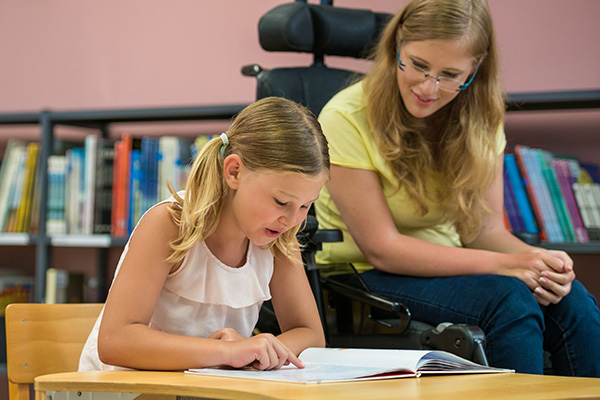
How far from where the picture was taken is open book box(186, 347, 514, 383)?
2.83ft

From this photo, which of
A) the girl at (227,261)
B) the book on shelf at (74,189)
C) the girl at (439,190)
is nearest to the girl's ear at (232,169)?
the girl at (227,261)

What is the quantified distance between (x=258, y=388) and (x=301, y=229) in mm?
609

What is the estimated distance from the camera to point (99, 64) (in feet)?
9.59

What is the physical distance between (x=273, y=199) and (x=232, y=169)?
0.10m

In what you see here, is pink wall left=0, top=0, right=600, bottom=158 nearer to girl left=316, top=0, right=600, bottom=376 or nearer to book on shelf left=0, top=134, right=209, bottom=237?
book on shelf left=0, top=134, right=209, bottom=237

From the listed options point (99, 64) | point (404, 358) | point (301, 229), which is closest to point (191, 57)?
point (99, 64)

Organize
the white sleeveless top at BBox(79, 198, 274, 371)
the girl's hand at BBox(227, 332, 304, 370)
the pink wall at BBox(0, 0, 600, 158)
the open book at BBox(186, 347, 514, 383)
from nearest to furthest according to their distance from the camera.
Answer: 1. the open book at BBox(186, 347, 514, 383)
2. the girl's hand at BBox(227, 332, 304, 370)
3. the white sleeveless top at BBox(79, 198, 274, 371)
4. the pink wall at BBox(0, 0, 600, 158)

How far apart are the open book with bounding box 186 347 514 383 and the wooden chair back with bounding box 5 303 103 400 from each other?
0.38 metres

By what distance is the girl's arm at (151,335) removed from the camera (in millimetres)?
1003

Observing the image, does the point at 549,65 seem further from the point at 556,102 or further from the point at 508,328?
the point at 508,328

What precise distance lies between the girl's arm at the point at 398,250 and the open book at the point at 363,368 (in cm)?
47

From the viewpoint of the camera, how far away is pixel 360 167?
1.57m

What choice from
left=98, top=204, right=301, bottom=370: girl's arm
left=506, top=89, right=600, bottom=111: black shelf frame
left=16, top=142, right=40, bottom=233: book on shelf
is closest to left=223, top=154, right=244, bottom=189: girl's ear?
left=98, top=204, right=301, bottom=370: girl's arm

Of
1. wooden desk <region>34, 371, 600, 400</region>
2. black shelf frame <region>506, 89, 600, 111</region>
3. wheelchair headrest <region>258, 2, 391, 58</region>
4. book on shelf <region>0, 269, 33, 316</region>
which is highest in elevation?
wheelchair headrest <region>258, 2, 391, 58</region>
